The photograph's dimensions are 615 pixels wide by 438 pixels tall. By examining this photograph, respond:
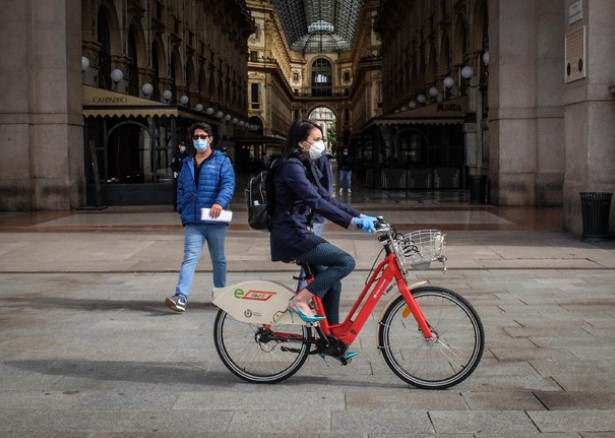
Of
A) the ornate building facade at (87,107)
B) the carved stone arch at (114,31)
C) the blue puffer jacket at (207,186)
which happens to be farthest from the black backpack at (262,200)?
the carved stone arch at (114,31)

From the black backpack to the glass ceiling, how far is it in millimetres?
110567

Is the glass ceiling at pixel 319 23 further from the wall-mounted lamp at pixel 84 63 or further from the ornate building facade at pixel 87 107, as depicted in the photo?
the wall-mounted lamp at pixel 84 63

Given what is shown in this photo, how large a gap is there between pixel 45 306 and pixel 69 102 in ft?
51.6

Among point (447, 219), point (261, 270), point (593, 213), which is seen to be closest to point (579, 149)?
point (593, 213)

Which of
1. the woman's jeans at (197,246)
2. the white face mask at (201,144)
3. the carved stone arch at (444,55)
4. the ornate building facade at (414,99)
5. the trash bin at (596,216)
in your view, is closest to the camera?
the white face mask at (201,144)

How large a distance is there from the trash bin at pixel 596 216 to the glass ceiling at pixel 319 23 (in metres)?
103

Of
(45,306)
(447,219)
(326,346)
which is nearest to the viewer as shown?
(326,346)

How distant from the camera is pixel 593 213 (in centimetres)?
1491

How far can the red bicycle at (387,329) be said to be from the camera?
18.6 ft

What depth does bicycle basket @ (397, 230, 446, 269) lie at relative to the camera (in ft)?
17.9

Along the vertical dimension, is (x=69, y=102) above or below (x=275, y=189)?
above

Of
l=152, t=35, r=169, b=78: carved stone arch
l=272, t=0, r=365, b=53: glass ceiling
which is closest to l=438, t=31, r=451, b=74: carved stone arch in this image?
l=152, t=35, r=169, b=78: carved stone arch

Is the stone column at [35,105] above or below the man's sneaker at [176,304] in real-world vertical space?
above

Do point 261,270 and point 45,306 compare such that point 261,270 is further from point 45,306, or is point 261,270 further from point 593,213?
point 593,213
